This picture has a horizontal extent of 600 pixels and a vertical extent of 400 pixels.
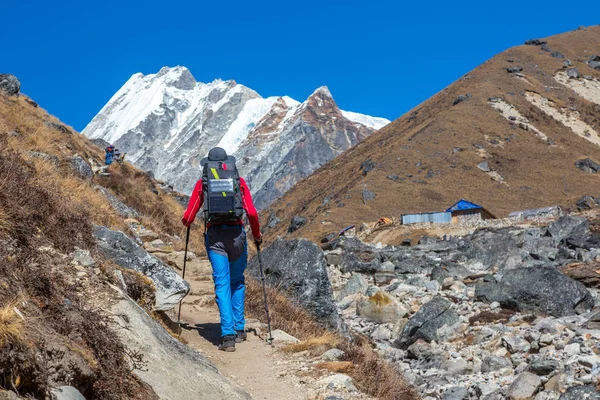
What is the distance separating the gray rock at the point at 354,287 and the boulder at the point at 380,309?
2.94 metres

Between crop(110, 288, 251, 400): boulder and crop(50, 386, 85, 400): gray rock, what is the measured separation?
1026mm

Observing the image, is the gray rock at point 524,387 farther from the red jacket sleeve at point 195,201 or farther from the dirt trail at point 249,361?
the red jacket sleeve at point 195,201

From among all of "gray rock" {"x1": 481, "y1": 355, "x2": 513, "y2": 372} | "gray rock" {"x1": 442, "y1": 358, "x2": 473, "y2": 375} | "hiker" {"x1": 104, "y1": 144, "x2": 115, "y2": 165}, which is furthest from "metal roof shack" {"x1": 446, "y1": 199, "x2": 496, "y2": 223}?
"gray rock" {"x1": 481, "y1": 355, "x2": 513, "y2": 372}

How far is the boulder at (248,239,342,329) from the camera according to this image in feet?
34.6

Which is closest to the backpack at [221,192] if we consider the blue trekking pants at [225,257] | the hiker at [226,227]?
the hiker at [226,227]

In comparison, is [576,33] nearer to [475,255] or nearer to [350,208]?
[350,208]

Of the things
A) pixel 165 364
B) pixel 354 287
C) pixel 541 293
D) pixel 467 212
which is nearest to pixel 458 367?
pixel 541 293

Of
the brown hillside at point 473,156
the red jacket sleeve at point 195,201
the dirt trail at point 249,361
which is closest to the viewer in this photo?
the dirt trail at point 249,361

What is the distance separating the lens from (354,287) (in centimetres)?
2105

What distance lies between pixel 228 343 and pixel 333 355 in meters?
1.12

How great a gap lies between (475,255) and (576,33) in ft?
454

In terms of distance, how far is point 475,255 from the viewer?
88.7ft

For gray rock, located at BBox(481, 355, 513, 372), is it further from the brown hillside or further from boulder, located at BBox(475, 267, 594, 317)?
the brown hillside

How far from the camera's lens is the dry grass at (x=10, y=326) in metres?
3.24
